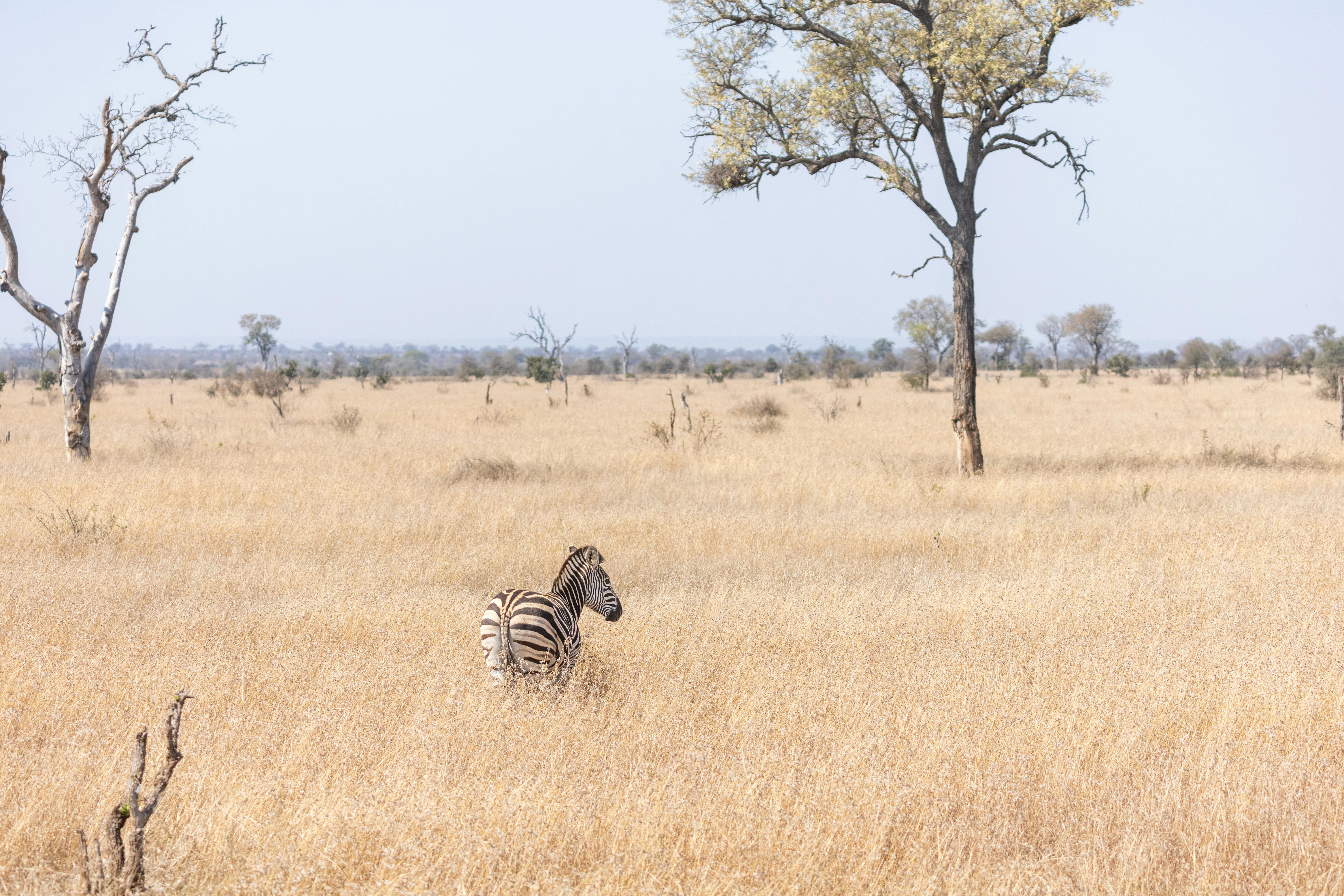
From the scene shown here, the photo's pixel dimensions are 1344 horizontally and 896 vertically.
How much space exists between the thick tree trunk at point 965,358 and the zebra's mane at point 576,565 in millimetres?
10706

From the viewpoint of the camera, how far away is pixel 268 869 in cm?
356

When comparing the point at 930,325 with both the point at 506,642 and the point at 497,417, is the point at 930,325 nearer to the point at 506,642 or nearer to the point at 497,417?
the point at 497,417

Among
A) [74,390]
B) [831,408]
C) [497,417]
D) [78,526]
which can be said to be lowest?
[78,526]

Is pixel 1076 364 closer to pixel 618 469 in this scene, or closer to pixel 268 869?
pixel 618 469

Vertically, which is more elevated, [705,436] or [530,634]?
[705,436]

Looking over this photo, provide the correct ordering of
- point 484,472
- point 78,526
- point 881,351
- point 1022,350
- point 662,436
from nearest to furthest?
point 78,526, point 484,472, point 662,436, point 881,351, point 1022,350

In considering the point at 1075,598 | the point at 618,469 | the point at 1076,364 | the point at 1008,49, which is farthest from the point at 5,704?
the point at 1076,364

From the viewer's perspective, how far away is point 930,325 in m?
69.1

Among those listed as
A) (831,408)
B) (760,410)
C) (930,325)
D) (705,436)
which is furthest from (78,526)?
(930,325)

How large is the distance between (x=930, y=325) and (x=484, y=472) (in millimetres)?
59456

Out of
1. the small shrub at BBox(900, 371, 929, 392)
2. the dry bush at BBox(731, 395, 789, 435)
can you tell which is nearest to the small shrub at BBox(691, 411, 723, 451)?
the dry bush at BBox(731, 395, 789, 435)

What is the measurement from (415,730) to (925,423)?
2288cm

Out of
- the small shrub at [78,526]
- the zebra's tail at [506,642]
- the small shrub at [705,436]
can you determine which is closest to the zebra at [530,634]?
the zebra's tail at [506,642]

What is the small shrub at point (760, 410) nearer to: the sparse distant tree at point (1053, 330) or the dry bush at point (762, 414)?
the dry bush at point (762, 414)
